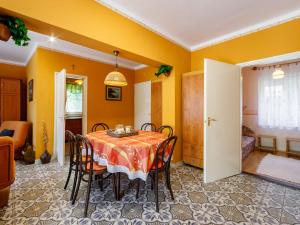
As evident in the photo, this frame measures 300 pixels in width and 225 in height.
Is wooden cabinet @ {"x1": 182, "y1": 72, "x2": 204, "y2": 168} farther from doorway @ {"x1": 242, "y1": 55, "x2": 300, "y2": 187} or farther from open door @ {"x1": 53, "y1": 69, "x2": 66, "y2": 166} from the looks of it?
open door @ {"x1": 53, "y1": 69, "x2": 66, "y2": 166}

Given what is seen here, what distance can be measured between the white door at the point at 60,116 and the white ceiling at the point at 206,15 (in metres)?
1.86

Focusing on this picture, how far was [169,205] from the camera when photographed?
1.98 metres

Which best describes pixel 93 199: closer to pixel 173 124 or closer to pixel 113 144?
pixel 113 144

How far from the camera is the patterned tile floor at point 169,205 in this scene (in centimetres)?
172

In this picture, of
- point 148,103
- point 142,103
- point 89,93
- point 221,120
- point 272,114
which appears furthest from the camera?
point 142,103

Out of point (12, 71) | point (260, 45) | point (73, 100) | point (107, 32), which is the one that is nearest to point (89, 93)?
point (73, 100)

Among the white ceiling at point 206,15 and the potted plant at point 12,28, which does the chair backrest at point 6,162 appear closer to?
the potted plant at point 12,28

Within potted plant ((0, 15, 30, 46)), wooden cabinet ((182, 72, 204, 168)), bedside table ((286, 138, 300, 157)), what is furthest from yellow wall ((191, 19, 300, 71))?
potted plant ((0, 15, 30, 46))

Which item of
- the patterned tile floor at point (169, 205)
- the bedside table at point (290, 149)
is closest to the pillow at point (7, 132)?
the patterned tile floor at point (169, 205)

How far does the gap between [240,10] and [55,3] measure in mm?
2480

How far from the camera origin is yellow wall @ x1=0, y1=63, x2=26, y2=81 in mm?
4590

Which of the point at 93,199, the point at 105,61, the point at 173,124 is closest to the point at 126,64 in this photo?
the point at 105,61

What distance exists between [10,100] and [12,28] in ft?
12.2

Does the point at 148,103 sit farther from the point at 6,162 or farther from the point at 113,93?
the point at 6,162
